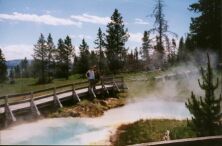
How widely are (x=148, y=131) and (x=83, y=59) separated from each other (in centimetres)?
263

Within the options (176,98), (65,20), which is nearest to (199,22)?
(176,98)

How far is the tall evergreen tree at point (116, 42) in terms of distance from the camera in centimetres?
816

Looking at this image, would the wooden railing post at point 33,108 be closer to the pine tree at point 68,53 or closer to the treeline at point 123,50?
the treeline at point 123,50

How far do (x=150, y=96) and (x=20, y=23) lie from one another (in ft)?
13.7

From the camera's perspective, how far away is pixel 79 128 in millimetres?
8500

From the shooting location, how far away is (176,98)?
416 inches

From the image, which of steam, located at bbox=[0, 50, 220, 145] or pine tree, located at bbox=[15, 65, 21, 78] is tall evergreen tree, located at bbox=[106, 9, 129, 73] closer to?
steam, located at bbox=[0, 50, 220, 145]

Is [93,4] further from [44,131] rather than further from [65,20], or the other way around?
[44,131]

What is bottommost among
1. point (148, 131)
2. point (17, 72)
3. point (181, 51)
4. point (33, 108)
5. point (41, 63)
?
point (148, 131)

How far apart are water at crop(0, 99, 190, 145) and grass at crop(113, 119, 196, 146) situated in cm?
14

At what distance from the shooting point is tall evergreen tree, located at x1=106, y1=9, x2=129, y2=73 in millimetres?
8160

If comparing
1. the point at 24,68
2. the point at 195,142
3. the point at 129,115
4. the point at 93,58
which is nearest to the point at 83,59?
the point at 93,58

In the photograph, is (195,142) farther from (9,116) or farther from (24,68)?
(9,116)

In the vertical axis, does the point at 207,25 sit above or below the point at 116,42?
above
